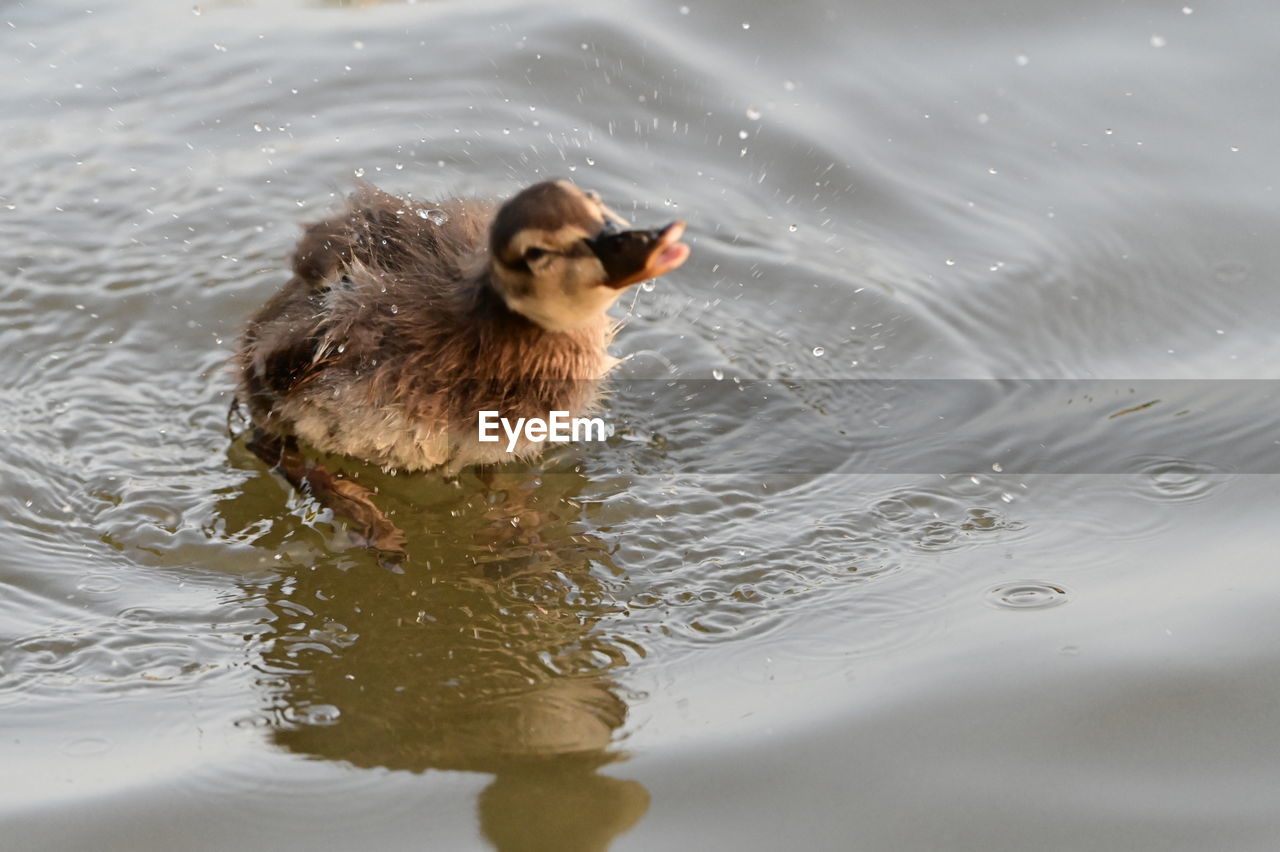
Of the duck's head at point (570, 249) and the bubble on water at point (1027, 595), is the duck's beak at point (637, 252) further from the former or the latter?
the bubble on water at point (1027, 595)

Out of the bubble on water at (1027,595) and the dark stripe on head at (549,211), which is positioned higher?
the dark stripe on head at (549,211)

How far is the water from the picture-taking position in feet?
9.61

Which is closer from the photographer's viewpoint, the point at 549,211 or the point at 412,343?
the point at 549,211

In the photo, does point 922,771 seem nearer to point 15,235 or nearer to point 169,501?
point 169,501

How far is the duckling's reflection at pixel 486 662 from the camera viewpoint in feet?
9.53

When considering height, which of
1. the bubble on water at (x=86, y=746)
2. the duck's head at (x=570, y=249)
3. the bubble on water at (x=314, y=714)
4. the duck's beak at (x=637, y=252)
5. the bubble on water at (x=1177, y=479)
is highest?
the duck's head at (x=570, y=249)

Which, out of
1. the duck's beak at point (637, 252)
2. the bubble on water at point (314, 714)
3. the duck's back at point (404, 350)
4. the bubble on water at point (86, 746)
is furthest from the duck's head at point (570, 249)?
the bubble on water at point (86, 746)

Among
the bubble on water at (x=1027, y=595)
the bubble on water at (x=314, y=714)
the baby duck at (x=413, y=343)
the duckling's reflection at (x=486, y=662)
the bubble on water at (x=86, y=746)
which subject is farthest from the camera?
the baby duck at (x=413, y=343)

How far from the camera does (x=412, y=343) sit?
379 centimetres

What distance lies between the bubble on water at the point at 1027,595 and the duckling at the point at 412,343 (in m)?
1.21

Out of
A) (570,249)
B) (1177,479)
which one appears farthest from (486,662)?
(1177,479)

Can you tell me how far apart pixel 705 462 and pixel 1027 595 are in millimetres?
→ 1104

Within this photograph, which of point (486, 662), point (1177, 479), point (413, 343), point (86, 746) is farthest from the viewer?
point (1177, 479)

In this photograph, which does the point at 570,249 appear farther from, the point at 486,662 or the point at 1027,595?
the point at 1027,595
